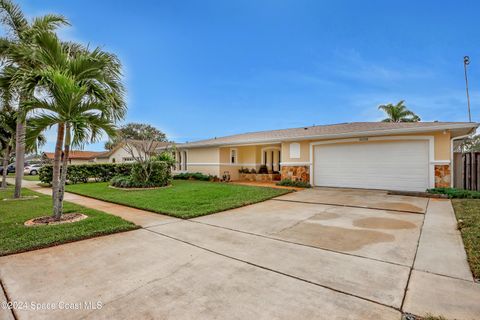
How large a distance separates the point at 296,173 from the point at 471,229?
8779 millimetres

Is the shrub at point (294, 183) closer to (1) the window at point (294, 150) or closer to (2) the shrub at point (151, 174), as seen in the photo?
(1) the window at point (294, 150)

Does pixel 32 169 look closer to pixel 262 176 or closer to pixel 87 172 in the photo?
pixel 87 172

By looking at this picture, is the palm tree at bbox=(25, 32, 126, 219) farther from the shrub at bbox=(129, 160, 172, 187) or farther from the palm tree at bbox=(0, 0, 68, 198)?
the shrub at bbox=(129, 160, 172, 187)

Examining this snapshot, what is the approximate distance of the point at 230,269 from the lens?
3408 mm

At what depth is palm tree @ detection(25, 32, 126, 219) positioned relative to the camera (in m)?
5.23

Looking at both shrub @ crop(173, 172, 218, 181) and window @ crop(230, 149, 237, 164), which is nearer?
shrub @ crop(173, 172, 218, 181)

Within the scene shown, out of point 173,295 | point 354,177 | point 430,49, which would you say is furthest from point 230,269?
point 430,49

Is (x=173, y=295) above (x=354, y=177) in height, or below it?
below

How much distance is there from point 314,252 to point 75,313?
334cm

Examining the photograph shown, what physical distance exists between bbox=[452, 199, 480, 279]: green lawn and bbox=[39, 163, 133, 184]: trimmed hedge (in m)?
18.6

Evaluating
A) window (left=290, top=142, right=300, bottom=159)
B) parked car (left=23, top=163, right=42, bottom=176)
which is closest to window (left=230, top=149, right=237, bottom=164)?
window (left=290, top=142, right=300, bottom=159)

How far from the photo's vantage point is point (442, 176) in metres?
9.54

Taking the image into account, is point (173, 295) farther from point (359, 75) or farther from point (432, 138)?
point (359, 75)

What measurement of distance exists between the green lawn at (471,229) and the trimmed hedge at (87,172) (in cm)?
1855
